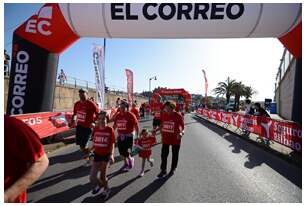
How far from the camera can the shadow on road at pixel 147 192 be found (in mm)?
4762

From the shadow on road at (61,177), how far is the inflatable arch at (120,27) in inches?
95.1

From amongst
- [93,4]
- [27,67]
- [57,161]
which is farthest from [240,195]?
[27,67]

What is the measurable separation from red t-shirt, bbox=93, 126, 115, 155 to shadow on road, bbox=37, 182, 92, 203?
85cm

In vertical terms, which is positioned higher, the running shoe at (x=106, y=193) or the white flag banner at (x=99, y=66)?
the white flag banner at (x=99, y=66)

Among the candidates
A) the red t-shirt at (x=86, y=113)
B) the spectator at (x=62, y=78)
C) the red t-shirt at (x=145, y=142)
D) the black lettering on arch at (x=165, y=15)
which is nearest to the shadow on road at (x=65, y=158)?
the red t-shirt at (x=86, y=113)

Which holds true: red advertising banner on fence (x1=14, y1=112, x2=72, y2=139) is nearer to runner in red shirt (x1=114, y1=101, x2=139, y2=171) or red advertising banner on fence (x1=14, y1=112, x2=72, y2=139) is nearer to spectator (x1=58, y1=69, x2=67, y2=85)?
runner in red shirt (x1=114, y1=101, x2=139, y2=171)

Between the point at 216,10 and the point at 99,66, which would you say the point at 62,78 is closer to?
the point at 99,66

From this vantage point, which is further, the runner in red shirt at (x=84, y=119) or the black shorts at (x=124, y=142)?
the runner in red shirt at (x=84, y=119)

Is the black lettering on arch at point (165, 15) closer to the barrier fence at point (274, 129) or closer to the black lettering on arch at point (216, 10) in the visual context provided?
the black lettering on arch at point (216, 10)

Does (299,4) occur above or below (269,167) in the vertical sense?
above

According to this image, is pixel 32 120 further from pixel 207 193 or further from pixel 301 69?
pixel 301 69

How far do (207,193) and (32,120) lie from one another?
5266 millimetres

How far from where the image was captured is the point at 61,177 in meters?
6.11

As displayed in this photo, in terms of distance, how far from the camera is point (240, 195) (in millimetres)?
5078
